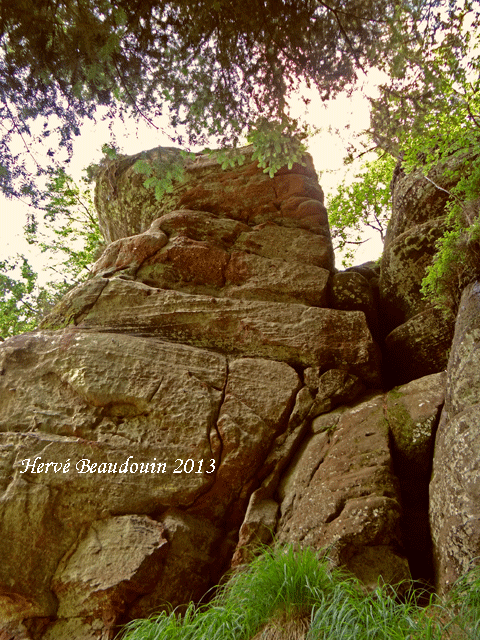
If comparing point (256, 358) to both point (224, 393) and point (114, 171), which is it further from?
point (114, 171)

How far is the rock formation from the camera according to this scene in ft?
→ 14.3

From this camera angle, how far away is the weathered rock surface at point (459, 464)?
11.8ft

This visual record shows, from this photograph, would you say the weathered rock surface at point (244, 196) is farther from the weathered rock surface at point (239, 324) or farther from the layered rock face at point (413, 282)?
the weathered rock surface at point (239, 324)

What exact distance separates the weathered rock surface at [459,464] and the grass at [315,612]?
32cm

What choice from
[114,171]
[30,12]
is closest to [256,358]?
[30,12]

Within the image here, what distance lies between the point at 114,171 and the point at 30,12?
5.95 m

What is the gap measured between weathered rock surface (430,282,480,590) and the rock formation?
42 mm

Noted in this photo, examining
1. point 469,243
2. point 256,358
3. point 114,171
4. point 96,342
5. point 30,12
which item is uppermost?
point 114,171

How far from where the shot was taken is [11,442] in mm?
5234

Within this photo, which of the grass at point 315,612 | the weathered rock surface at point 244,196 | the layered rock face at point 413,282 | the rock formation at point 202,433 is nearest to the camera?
the grass at point 315,612

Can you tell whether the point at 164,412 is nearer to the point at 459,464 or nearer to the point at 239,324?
the point at 239,324

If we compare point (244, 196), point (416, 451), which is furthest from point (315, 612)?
point (244, 196)

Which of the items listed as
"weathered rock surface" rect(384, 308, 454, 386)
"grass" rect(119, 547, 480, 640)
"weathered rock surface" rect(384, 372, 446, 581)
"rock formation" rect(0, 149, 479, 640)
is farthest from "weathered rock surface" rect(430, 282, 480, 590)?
"weathered rock surface" rect(384, 308, 454, 386)

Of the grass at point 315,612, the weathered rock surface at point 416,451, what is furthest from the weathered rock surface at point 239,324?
the grass at point 315,612
